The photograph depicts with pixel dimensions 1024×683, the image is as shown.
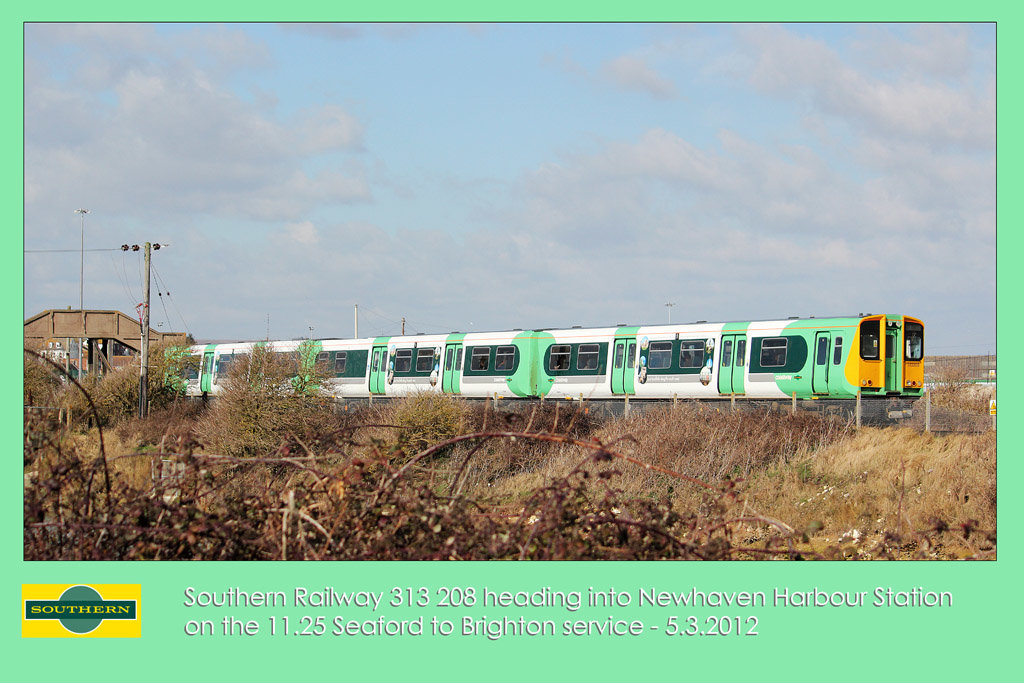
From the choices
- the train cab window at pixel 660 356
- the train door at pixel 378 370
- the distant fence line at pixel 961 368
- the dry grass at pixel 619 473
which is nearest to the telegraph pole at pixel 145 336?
the dry grass at pixel 619 473

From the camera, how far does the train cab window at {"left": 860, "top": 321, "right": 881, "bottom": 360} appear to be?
2381 centimetres

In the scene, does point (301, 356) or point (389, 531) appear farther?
point (301, 356)

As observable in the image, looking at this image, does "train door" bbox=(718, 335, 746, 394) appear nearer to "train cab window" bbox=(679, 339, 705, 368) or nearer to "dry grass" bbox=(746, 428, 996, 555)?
"train cab window" bbox=(679, 339, 705, 368)

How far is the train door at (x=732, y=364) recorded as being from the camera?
25.5 metres

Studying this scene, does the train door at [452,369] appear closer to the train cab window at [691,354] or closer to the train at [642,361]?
the train at [642,361]

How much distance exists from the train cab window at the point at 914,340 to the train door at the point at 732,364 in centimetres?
409

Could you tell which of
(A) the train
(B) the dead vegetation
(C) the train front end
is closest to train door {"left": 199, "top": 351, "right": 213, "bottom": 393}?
(A) the train

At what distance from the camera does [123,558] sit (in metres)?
5.22

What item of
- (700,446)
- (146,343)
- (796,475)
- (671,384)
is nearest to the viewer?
(796,475)

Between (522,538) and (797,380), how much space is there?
20459 millimetres

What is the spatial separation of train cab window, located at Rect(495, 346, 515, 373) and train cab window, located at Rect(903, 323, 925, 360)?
37.9ft

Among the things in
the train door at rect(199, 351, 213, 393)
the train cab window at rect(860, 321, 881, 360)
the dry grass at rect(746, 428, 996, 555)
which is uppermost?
the train cab window at rect(860, 321, 881, 360)

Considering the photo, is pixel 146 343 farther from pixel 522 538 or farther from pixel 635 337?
pixel 522 538
